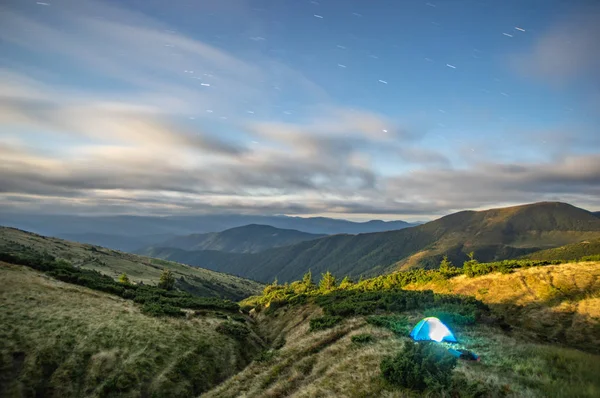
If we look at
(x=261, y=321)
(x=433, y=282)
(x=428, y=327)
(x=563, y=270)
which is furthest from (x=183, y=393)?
(x=563, y=270)

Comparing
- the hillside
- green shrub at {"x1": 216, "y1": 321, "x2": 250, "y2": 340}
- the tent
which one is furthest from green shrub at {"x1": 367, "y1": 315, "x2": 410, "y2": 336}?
green shrub at {"x1": 216, "y1": 321, "x2": 250, "y2": 340}

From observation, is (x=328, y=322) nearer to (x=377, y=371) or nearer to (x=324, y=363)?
(x=324, y=363)

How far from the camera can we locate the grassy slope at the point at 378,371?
41.9ft

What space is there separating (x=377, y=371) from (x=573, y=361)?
986 centimetres

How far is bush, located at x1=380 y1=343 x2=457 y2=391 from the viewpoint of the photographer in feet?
44.0

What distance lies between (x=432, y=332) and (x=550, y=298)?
31.1 meters

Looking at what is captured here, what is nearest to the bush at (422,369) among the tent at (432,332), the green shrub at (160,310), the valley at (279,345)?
the valley at (279,345)

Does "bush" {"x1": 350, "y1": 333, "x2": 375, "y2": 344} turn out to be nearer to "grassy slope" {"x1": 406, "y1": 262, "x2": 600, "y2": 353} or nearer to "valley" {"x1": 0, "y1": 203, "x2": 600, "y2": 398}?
"valley" {"x1": 0, "y1": 203, "x2": 600, "y2": 398}

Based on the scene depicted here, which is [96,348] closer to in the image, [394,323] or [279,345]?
[279,345]

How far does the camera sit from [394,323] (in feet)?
86.6

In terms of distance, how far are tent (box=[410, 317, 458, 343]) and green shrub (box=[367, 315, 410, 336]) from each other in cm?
160

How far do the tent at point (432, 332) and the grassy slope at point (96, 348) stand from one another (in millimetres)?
17094

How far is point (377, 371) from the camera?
16.5 meters

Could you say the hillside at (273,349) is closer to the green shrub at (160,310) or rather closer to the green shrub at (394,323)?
the green shrub at (394,323)
